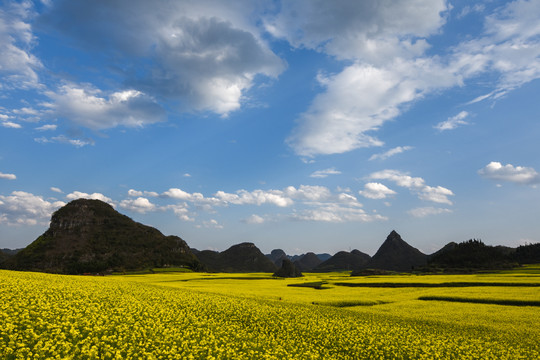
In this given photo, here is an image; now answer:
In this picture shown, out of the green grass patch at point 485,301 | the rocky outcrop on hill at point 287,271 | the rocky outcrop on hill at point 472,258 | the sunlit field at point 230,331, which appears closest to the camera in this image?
the sunlit field at point 230,331

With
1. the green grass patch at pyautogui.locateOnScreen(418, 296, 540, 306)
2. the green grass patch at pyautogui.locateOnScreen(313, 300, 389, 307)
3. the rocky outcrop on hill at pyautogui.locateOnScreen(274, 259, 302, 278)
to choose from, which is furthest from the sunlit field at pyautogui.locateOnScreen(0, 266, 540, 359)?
the rocky outcrop on hill at pyautogui.locateOnScreen(274, 259, 302, 278)

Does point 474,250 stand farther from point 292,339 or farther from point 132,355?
point 132,355

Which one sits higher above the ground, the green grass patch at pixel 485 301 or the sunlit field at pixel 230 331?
the sunlit field at pixel 230 331

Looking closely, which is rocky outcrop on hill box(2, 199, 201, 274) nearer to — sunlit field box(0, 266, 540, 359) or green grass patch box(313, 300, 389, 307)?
green grass patch box(313, 300, 389, 307)

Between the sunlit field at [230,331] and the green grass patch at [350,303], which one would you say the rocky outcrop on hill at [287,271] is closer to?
the green grass patch at [350,303]

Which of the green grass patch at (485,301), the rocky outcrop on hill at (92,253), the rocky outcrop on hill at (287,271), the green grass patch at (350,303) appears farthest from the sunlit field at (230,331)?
the rocky outcrop on hill at (92,253)

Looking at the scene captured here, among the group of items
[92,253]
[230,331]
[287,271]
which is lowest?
[287,271]

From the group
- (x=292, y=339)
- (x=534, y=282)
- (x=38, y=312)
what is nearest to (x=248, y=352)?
(x=292, y=339)

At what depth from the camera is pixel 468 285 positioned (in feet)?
205

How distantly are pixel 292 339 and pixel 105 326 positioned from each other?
11541 mm

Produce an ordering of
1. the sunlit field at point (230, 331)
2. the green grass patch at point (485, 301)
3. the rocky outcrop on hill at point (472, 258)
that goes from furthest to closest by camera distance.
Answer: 1. the rocky outcrop on hill at point (472, 258)
2. the green grass patch at point (485, 301)
3. the sunlit field at point (230, 331)

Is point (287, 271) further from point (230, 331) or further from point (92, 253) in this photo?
point (92, 253)

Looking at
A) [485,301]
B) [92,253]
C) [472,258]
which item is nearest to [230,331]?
[485,301]

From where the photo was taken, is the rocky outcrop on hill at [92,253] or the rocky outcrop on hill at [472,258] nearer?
the rocky outcrop on hill at [472,258]
